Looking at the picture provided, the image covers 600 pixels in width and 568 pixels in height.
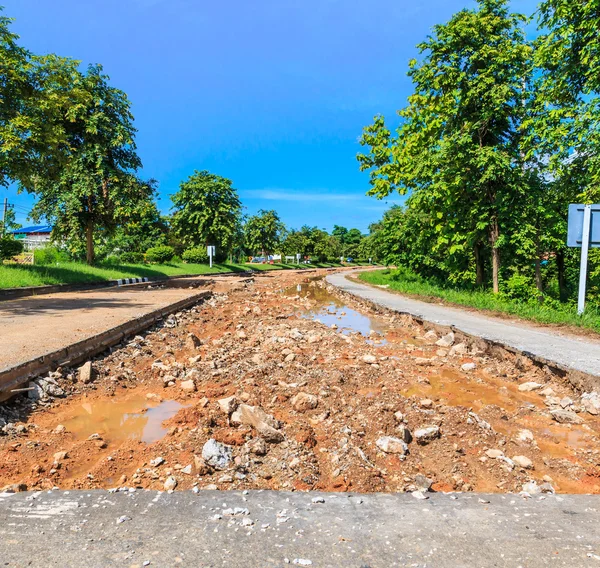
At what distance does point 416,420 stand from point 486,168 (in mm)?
10545

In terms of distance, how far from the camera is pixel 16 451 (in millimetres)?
3396

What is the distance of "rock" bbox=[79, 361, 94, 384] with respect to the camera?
5.17 m

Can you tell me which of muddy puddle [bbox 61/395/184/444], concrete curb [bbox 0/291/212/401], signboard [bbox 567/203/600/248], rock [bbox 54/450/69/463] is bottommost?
muddy puddle [bbox 61/395/184/444]

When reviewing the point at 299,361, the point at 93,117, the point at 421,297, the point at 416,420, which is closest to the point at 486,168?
the point at 421,297

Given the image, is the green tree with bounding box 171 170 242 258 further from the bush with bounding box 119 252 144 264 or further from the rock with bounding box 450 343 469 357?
the rock with bounding box 450 343 469 357

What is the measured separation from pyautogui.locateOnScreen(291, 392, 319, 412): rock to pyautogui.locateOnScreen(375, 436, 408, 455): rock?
94 centimetres

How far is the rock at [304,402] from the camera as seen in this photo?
4.25 meters

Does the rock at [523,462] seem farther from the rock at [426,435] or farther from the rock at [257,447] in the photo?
the rock at [257,447]

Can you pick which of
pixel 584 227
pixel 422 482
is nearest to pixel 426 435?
pixel 422 482

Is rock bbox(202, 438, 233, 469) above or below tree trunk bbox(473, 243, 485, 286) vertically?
below

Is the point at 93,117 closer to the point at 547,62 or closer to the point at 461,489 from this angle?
the point at 547,62

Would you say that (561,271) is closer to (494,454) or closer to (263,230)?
(494,454)

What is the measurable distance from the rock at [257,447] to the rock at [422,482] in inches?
43.0

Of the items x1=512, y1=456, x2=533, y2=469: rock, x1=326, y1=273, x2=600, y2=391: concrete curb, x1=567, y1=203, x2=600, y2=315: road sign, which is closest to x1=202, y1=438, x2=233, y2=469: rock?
x1=512, y1=456, x2=533, y2=469: rock
